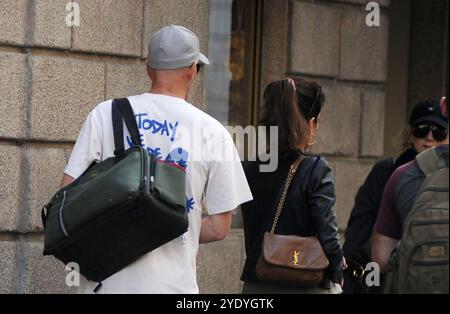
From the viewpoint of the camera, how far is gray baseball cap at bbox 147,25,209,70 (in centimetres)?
491

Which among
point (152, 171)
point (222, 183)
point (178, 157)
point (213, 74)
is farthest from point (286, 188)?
point (213, 74)

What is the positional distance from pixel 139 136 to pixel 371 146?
193 inches

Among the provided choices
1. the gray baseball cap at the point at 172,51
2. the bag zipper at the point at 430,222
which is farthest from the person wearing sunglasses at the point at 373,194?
the bag zipper at the point at 430,222

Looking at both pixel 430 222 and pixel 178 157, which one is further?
pixel 178 157

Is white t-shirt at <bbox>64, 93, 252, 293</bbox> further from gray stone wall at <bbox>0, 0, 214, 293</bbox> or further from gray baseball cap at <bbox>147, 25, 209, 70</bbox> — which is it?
gray stone wall at <bbox>0, 0, 214, 293</bbox>

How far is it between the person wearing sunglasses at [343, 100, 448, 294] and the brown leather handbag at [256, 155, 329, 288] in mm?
1607

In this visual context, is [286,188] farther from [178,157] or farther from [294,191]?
[178,157]

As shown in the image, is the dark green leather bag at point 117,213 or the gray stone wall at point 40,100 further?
the gray stone wall at point 40,100

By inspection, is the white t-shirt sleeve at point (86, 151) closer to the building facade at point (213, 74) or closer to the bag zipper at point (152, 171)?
the bag zipper at point (152, 171)

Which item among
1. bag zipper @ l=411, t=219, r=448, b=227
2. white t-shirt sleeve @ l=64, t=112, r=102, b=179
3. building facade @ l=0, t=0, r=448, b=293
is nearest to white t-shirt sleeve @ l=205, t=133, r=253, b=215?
white t-shirt sleeve @ l=64, t=112, r=102, b=179

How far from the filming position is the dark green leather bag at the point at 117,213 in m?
4.48

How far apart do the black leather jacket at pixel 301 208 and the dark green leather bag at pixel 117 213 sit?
885 millimetres

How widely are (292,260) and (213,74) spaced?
3.45 metres

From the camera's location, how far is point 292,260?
17.6 feet
